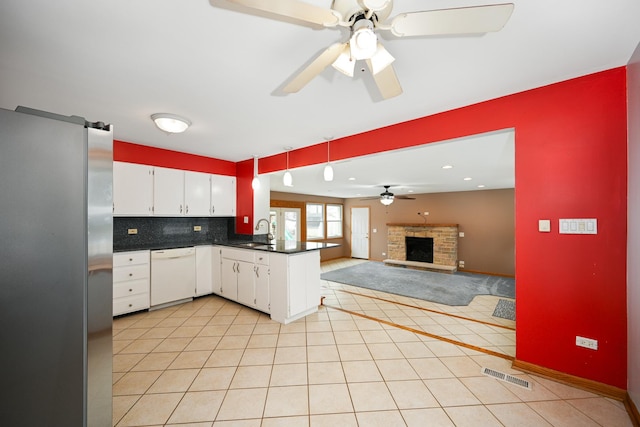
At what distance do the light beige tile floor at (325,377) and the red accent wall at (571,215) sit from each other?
1.08 ft

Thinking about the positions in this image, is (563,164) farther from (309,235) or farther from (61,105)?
(309,235)

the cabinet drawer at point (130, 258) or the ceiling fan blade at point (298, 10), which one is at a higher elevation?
the ceiling fan blade at point (298, 10)

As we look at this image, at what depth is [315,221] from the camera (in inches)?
341

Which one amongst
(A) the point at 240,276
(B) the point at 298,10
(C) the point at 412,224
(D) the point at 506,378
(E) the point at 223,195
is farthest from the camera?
(C) the point at 412,224

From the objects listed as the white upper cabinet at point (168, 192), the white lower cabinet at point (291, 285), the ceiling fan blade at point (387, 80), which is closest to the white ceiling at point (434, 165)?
the ceiling fan blade at point (387, 80)

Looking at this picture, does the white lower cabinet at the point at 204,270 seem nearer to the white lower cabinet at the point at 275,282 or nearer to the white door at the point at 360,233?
the white lower cabinet at the point at 275,282

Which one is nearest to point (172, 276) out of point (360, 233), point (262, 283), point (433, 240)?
point (262, 283)

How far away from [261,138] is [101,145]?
7.88 ft

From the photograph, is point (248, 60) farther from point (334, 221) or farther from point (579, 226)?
point (334, 221)

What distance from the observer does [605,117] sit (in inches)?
72.0

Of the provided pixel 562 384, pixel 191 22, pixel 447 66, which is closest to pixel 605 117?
pixel 447 66

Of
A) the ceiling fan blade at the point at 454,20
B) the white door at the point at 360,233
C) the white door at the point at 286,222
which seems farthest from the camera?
the white door at the point at 360,233

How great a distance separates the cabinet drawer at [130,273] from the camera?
10.5ft

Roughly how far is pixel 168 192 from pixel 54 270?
327 cm
